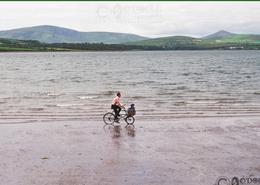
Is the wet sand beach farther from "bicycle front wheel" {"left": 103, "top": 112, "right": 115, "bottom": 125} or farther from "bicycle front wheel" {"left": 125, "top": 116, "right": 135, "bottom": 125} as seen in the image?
"bicycle front wheel" {"left": 103, "top": 112, "right": 115, "bottom": 125}

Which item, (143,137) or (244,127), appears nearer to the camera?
(143,137)

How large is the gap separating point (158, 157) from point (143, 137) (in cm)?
497

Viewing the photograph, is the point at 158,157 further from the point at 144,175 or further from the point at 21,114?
the point at 21,114

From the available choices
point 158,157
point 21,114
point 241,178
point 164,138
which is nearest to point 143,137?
point 164,138

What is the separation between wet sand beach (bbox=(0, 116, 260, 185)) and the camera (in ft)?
54.9

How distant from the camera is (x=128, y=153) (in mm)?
20547

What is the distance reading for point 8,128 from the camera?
27594 millimetres
